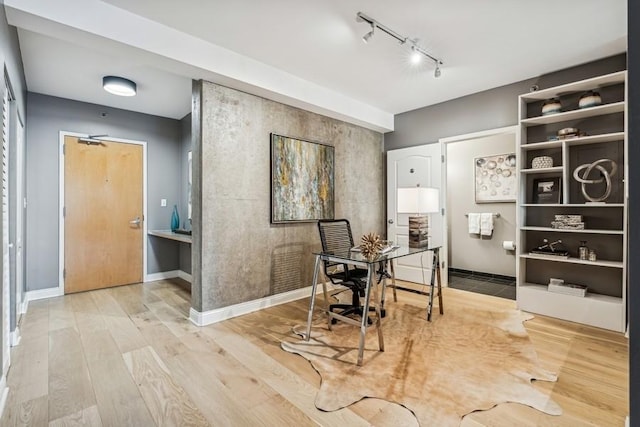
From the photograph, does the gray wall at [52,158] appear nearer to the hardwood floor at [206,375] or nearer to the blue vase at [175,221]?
the blue vase at [175,221]

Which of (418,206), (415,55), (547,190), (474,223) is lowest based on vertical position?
(474,223)

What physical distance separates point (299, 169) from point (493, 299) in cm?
290

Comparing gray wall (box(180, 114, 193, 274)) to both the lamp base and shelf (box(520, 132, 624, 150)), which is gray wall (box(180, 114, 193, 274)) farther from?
shelf (box(520, 132, 624, 150))

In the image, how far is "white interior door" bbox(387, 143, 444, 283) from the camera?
4391mm

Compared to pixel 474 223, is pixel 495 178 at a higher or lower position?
higher

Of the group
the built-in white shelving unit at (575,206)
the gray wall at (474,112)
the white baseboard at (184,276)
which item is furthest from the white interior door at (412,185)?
the white baseboard at (184,276)

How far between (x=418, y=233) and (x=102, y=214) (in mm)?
4224

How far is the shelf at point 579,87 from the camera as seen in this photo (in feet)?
9.34

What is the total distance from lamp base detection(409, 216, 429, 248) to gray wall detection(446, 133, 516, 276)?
7.51 ft

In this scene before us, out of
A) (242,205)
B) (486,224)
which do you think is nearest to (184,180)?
(242,205)

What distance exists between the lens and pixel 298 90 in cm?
359

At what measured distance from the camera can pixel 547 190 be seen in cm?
341

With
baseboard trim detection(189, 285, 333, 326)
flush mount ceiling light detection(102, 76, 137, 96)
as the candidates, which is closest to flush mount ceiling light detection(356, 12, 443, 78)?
flush mount ceiling light detection(102, 76, 137, 96)

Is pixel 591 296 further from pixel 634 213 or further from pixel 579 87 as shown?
pixel 634 213
